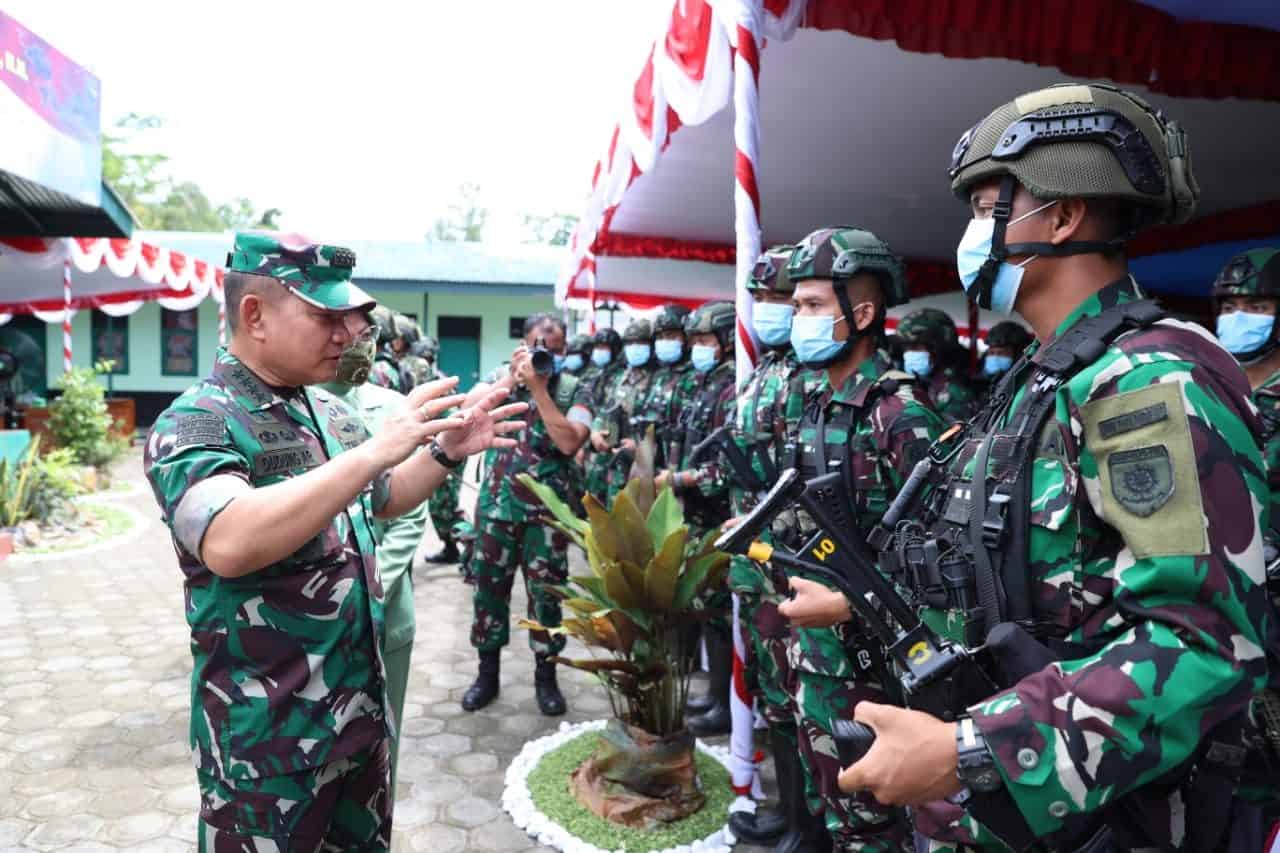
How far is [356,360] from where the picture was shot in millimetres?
2041

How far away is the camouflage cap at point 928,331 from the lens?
617 centimetres

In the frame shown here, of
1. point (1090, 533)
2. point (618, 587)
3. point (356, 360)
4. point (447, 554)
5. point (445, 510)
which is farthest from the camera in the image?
point (447, 554)

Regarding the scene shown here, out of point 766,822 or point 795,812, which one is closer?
point 795,812

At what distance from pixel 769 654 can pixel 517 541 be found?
1925 millimetres

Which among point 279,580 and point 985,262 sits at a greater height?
point 985,262

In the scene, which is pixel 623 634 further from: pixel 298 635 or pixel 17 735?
pixel 17 735

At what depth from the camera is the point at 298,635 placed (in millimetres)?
1866

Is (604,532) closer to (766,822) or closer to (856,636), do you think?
(856,636)

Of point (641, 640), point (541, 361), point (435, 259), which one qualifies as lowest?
point (641, 640)

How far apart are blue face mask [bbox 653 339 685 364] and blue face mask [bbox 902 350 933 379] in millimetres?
1739

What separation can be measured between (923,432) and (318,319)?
5.95 ft

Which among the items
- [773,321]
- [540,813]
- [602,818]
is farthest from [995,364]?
[540,813]

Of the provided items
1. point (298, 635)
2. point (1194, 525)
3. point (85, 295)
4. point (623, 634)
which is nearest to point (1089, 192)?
point (1194, 525)

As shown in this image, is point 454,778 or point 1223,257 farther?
point 1223,257
